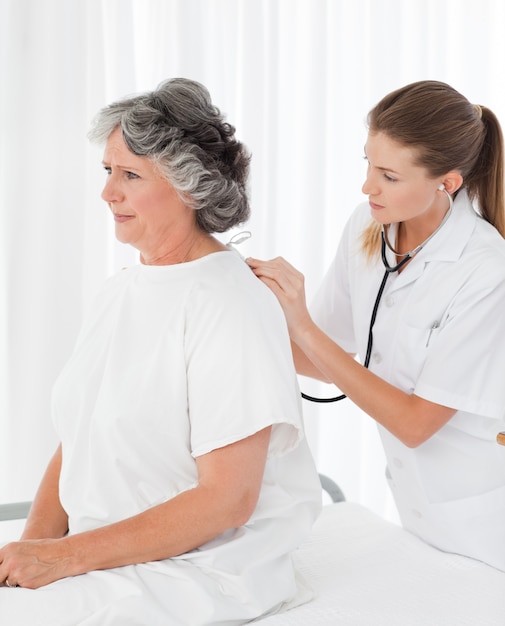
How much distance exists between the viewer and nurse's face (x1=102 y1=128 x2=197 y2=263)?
4.84ft

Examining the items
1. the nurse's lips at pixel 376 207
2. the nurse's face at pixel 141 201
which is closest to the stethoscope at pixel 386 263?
the nurse's lips at pixel 376 207

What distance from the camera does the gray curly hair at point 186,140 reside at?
56.7 inches

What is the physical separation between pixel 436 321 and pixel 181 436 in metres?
0.63

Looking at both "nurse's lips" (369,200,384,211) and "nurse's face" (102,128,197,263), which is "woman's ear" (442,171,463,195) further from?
"nurse's face" (102,128,197,263)

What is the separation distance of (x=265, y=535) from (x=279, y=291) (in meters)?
0.46

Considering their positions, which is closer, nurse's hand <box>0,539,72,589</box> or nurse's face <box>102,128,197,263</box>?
nurse's hand <box>0,539,72,589</box>

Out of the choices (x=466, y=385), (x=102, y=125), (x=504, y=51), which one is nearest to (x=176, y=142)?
(x=102, y=125)

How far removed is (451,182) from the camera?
1.75 meters

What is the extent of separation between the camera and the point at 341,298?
6.94ft

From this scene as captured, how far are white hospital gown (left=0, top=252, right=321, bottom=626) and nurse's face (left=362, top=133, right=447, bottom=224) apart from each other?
0.37 meters

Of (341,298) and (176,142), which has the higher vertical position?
(176,142)

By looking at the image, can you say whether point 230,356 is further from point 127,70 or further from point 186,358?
point 127,70

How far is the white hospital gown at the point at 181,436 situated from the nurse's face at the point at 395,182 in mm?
366

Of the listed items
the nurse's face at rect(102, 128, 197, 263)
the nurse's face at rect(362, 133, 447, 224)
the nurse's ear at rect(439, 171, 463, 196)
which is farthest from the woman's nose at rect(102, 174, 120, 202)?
the nurse's ear at rect(439, 171, 463, 196)
